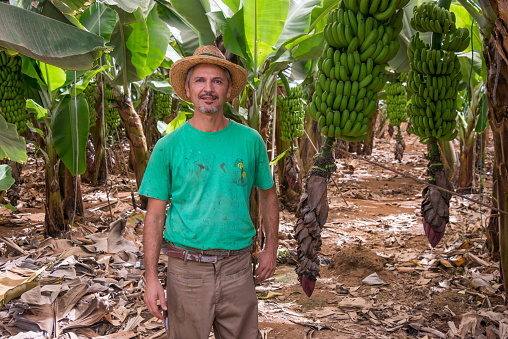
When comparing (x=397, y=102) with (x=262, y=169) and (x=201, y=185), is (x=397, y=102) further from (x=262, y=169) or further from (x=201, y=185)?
(x=201, y=185)

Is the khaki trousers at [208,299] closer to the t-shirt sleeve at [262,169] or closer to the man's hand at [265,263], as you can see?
the man's hand at [265,263]

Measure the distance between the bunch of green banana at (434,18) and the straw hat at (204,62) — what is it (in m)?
1.05

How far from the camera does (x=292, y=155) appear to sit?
4914 millimetres

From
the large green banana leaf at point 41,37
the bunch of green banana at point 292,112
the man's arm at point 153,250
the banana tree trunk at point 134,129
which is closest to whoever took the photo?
the man's arm at point 153,250

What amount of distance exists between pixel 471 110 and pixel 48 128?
5.87m

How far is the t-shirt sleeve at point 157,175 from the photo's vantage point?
5.91 feet

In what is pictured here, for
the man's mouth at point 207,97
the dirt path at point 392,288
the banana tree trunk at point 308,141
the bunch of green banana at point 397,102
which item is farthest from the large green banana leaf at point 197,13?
the bunch of green banana at point 397,102

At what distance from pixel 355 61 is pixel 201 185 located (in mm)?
947

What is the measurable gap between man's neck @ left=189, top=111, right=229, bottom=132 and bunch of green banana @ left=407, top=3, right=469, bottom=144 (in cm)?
114

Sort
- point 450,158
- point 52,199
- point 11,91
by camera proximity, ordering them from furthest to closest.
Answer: point 450,158 → point 52,199 → point 11,91

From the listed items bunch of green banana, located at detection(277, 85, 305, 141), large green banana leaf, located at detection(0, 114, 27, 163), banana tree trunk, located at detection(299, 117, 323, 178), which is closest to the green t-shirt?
large green banana leaf, located at detection(0, 114, 27, 163)

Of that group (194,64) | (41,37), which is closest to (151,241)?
(194,64)

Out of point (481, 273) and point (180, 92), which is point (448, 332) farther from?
point (180, 92)

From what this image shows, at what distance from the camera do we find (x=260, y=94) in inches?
134
